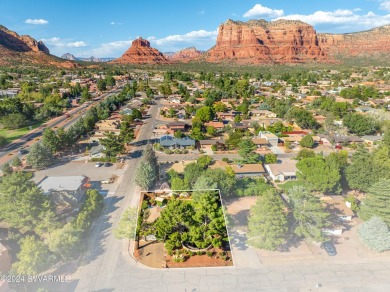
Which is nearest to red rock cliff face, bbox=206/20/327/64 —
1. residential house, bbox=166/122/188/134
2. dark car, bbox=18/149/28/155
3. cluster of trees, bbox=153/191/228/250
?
residential house, bbox=166/122/188/134

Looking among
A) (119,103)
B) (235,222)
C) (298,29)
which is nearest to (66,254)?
(235,222)


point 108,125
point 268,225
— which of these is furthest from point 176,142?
point 268,225

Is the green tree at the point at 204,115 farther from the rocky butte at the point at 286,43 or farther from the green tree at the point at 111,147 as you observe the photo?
the rocky butte at the point at 286,43

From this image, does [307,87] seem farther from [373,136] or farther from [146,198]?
[146,198]

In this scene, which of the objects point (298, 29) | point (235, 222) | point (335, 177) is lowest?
point (235, 222)

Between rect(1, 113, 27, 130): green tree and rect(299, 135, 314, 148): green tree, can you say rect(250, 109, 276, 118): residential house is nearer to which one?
rect(299, 135, 314, 148): green tree

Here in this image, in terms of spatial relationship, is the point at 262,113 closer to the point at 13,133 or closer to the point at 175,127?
the point at 175,127

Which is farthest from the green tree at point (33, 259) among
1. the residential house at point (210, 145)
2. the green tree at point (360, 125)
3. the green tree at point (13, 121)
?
the green tree at point (360, 125)
